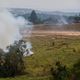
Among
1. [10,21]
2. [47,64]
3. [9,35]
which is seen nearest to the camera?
[47,64]

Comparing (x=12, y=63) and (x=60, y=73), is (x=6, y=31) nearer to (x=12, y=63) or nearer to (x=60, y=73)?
(x=12, y=63)

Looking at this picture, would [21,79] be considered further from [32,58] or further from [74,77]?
[32,58]

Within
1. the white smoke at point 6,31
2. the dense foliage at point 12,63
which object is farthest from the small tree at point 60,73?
the white smoke at point 6,31

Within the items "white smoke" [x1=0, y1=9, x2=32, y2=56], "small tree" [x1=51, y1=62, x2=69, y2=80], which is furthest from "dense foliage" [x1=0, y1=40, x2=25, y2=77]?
"white smoke" [x1=0, y1=9, x2=32, y2=56]

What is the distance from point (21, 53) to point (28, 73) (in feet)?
10.2

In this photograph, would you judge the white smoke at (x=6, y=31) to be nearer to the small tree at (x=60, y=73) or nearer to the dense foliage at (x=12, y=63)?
the dense foliage at (x=12, y=63)

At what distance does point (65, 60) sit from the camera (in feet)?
156

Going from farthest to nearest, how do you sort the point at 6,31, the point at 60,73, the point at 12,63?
the point at 6,31, the point at 12,63, the point at 60,73

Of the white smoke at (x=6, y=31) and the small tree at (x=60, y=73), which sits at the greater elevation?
the white smoke at (x=6, y=31)

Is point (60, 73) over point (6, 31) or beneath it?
beneath

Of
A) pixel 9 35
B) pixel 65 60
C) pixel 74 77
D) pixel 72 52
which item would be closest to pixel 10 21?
pixel 9 35

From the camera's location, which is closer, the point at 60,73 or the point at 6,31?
the point at 60,73

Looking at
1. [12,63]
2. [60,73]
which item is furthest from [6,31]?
[60,73]

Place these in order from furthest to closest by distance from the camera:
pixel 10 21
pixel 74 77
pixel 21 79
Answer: pixel 10 21 < pixel 21 79 < pixel 74 77
